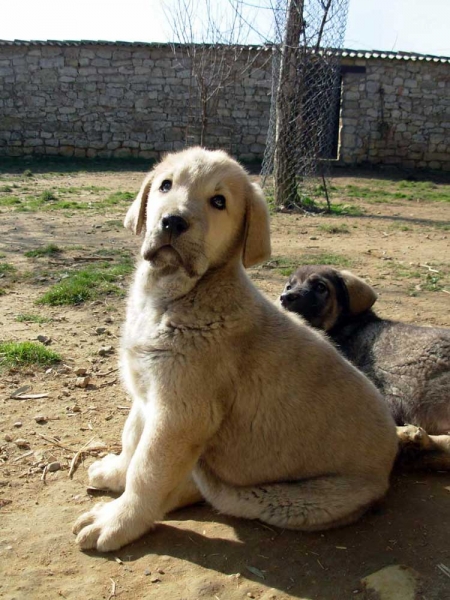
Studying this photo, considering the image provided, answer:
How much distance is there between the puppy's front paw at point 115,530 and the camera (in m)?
3.41

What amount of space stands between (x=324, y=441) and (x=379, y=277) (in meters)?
5.90

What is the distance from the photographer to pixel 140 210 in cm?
409

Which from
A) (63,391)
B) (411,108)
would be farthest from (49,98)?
(63,391)

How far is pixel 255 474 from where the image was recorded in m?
3.67

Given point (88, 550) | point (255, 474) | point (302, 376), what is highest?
point (302, 376)

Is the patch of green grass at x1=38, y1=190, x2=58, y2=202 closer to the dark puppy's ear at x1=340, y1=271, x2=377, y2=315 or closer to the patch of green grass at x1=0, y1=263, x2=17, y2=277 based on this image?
the patch of green grass at x1=0, y1=263, x2=17, y2=277

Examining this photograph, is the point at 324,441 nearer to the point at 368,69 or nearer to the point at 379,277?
the point at 379,277

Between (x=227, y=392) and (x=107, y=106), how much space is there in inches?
957

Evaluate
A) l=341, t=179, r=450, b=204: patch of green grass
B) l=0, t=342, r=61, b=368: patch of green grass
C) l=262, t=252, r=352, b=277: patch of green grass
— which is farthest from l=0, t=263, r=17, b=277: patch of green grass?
l=341, t=179, r=450, b=204: patch of green grass

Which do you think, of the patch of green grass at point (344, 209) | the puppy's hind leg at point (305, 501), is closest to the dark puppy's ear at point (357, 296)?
the puppy's hind leg at point (305, 501)

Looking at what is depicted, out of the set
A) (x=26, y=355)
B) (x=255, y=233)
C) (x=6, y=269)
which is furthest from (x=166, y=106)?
(x=255, y=233)

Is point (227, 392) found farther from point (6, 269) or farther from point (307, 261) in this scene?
point (307, 261)

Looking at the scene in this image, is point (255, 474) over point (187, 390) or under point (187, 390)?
under

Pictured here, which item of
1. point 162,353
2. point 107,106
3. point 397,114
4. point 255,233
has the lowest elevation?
point 162,353
